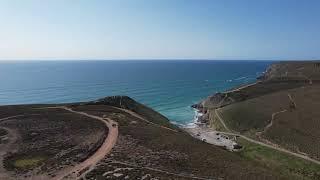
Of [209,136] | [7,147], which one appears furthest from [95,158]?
[209,136]

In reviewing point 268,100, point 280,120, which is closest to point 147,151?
point 280,120

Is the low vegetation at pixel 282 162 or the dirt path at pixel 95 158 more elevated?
the dirt path at pixel 95 158

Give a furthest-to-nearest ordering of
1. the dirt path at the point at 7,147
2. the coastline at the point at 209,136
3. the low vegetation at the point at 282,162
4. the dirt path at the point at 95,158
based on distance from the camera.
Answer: the coastline at the point at 209,136, the low vegetation at the point at 282,162, the dirt path at the point at 7,147, the dirt path at the point at 95,158

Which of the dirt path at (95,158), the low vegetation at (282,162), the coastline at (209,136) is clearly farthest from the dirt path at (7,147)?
the coastline at (209,136)

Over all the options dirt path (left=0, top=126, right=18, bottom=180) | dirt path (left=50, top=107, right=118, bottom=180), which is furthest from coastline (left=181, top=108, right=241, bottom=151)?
dirt path (left=0, top=126, right=18, bottom=180)

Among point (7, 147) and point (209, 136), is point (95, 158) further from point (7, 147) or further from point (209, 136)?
point (209, 136)

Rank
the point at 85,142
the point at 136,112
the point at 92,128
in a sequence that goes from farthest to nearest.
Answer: the point at 136,112, the point at 92,128, the point at 85,142

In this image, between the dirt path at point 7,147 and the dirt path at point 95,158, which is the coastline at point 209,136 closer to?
the dirt path at point 95,158

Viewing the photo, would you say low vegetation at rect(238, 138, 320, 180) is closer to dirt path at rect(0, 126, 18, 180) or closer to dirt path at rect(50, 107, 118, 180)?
dirt path at rect(50, 107, 118, 180)

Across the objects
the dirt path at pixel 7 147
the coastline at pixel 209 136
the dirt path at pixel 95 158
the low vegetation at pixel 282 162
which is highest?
the dirt path at pixel 95 158

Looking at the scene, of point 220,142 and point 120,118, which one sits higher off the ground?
point 120,118

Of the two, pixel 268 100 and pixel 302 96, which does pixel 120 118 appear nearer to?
pixel 268 100
